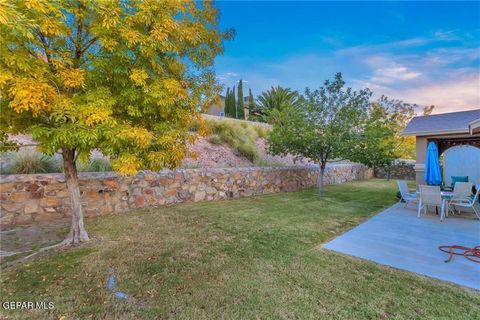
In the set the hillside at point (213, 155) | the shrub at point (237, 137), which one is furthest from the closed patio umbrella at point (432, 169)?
the shrub at point (237, 137)

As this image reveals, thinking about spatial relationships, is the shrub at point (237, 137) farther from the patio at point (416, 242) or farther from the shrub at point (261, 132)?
the patio at point (416, 242)

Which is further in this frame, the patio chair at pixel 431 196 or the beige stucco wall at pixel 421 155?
the beige stucco wall at pixel 421 155

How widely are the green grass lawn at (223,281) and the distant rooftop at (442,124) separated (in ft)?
22.6

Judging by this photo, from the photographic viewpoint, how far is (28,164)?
657 centimetres

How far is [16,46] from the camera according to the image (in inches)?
133

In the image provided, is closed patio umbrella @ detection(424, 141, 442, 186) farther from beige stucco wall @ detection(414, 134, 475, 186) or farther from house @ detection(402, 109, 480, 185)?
beige stucco wall @ detection(414, 134, 475, 186)

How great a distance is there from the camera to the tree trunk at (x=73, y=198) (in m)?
4.62

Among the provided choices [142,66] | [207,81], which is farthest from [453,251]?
[142,66]

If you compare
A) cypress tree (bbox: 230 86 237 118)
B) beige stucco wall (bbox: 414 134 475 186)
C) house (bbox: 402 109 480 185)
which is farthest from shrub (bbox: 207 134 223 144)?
cypress tree (bbox: 230 86 237 118)

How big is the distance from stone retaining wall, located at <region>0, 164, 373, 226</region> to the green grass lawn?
1.59 m

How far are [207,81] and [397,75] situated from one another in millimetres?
13432

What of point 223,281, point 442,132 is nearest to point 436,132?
point 442,132

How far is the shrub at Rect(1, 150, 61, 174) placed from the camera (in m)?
6.45

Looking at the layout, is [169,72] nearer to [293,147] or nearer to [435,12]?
[293,147]
